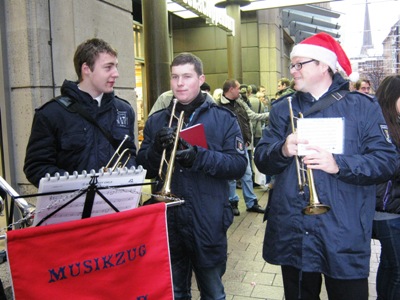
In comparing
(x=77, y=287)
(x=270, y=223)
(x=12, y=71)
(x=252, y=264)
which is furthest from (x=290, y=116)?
(x=12, y=71)

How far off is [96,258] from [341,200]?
1448 mm

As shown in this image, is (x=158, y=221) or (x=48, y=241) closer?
(x=48, y=241)

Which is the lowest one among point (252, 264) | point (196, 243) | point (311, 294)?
point (252, 264)

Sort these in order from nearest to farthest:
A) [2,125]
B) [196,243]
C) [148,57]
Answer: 1. [196,243]
2. [2,125]
3. [148,57]

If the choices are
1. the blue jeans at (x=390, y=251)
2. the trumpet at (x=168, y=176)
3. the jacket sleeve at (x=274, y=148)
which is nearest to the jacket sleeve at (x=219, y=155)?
the trumpet at (x=168, y=176)

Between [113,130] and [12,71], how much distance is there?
197cm

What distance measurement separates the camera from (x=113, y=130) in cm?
324

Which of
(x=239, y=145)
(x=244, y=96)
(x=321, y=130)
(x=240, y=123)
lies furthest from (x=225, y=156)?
(x=244, y=96)

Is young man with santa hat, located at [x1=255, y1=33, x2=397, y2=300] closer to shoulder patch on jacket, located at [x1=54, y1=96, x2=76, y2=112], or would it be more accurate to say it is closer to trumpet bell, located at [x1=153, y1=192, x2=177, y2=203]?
trumpet bell, located at [x1=153, y1=192, x2=177, y2=203]

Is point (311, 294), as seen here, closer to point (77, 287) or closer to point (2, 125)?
point (77, 287)

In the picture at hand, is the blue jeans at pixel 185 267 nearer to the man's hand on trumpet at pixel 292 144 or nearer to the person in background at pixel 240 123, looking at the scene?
the man's hand on trumpet at pixel 292 144

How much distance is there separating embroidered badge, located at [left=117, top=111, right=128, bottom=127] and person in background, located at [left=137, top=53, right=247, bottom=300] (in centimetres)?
27

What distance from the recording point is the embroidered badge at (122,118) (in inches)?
131

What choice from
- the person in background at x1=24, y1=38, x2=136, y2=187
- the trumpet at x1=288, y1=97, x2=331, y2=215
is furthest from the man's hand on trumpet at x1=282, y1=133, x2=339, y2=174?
the person in background at x1=24, y1=38, x2=136, y2=187
